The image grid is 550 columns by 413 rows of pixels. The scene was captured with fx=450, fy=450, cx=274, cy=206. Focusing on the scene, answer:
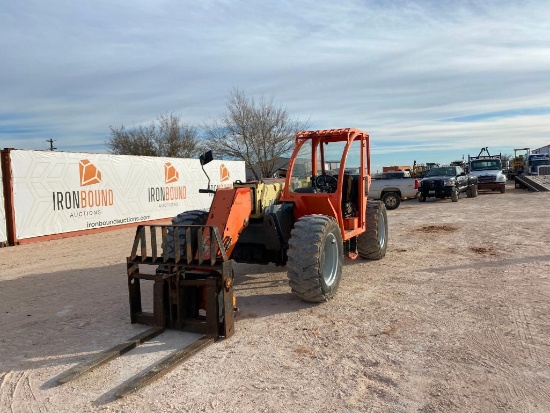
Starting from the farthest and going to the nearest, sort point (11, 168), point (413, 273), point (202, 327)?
point (11, 168)
point (413, 273)
point (202, 327)

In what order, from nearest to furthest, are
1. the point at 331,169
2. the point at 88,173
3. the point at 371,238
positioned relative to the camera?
1. the point at 331,169
2. the point at 371,238
3. the point at 88,173

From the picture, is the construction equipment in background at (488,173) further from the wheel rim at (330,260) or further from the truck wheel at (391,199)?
the wheel rim at (330,260)

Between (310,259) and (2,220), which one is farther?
(2,220)

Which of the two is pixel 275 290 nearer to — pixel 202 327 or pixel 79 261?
pixel 202 327

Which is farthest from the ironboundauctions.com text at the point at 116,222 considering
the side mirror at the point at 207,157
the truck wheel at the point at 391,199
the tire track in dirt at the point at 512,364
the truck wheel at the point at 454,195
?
the truck wheel at the point at 454,195

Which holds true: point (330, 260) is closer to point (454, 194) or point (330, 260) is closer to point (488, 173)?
point (454, 194)

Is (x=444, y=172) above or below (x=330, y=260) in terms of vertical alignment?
above

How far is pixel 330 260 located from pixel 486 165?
25.0m

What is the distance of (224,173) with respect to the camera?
2361 centimetres

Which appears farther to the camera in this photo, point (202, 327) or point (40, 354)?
point (202, 327)

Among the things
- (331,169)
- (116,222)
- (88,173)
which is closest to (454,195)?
(116,222)

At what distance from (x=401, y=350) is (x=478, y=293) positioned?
2416mm

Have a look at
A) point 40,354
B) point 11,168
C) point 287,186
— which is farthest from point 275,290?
point 11,168

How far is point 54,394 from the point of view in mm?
3689
